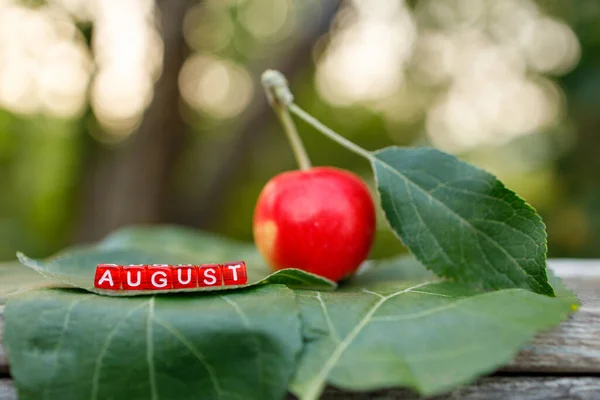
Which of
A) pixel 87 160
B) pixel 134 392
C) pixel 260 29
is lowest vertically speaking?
pixel 134 392

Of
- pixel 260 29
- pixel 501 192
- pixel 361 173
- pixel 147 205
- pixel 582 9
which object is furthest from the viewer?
pixel 361 173

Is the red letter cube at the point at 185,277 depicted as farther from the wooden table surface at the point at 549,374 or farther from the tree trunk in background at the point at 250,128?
the tree trunk in background at the point at 250,128

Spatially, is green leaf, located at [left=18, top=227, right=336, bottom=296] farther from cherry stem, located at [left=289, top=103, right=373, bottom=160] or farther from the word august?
cherry stem, located at [left=289, top=103, right=373, bottom=160]

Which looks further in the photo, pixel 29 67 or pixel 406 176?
pixel 29 67

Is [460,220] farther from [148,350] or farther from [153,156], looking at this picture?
[153,156]

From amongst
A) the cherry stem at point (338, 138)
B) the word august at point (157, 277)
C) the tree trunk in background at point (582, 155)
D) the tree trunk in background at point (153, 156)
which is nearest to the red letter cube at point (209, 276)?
the word august at point (157, 277)

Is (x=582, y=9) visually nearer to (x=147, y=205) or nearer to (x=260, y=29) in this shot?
(x=260, y=29)

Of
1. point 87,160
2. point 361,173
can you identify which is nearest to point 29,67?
point 87,160
